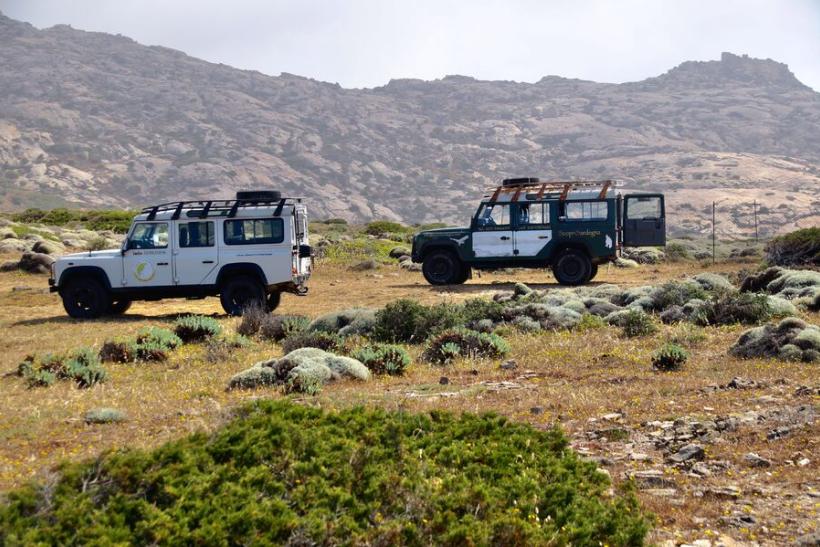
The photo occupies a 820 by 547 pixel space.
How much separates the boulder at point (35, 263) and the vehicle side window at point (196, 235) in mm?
12591

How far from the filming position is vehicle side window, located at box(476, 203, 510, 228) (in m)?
23.7

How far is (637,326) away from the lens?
13305mm

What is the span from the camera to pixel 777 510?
560 centimetres

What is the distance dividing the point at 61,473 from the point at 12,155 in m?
187

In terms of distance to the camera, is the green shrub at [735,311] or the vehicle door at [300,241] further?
the vehicle door at [300,241]

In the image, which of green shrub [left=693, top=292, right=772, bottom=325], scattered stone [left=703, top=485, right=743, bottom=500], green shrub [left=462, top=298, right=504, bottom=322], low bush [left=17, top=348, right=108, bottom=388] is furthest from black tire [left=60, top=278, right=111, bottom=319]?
scattered stone [left=703, top=485, right=743, bottom=500]

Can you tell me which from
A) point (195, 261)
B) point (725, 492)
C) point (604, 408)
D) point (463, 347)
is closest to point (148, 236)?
point (195, 261)

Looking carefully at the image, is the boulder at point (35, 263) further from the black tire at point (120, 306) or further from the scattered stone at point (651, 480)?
the scattered stone at point (651, 480)

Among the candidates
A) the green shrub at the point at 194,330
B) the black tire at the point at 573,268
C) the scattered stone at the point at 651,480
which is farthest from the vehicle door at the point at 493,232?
the scattered stone at the point at 651,480

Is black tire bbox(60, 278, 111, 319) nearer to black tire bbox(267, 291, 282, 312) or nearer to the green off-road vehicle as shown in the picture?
black tire bbox(267, 291, 282, 312)

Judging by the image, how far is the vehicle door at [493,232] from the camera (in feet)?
77.6

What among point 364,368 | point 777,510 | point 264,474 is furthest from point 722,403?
→ point 264,474

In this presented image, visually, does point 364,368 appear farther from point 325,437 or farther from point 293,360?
point 325,437

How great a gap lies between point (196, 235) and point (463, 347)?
25.1 ft
